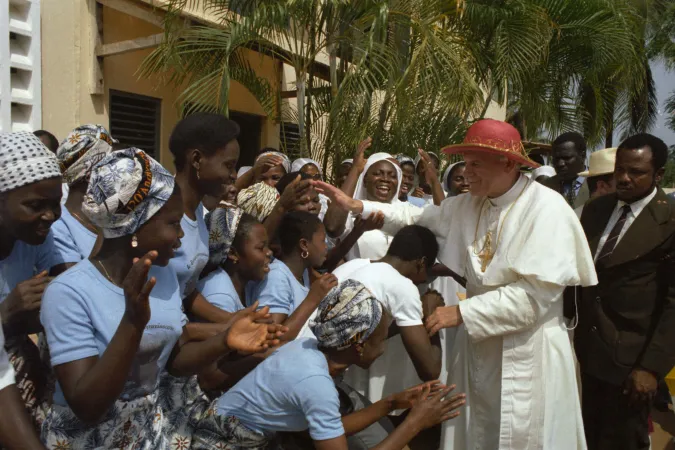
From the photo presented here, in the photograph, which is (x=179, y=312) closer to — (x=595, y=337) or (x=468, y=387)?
(x=468, y=387)

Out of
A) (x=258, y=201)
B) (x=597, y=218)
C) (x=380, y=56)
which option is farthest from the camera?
(x=380, y=56)

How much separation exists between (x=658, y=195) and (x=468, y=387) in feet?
5.12

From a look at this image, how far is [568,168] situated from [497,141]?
3.41 metres

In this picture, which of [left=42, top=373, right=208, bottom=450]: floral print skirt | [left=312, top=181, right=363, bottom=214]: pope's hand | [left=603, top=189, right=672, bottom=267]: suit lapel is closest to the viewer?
[left=42, top=373, right=208, bottom=450]: floral print skirt

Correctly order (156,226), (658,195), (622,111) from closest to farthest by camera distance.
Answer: (156,226) → (658,195) → (622,111)

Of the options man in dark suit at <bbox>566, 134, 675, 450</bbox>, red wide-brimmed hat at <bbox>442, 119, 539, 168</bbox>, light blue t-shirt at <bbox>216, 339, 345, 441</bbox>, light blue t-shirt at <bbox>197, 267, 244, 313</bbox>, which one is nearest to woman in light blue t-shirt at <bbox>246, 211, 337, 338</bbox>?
light blue t-shirt at <bbox>197, 267, 244, 313</bbox>

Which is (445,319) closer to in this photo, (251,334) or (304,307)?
(304,307)

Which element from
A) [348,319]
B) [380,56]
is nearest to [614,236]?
[348,319]

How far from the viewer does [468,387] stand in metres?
3.48

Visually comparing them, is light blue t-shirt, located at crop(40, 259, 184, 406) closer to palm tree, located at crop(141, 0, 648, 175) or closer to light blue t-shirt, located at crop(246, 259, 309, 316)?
light blue t-shirt, located at crop(246, 259, 309, 316)

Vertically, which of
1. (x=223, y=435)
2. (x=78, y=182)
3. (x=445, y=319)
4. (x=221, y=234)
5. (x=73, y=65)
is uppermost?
(x=73, y=65)

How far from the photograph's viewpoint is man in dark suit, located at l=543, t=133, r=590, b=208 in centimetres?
598

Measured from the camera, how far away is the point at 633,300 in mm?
3369

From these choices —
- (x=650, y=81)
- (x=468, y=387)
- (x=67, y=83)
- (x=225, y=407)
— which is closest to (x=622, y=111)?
(x=650, y=81)
